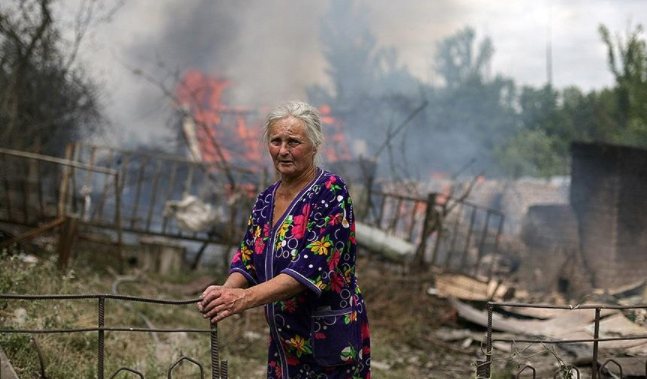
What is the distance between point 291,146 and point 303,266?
47cm

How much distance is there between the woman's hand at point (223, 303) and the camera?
7.21 ft

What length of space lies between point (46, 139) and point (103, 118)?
180cm

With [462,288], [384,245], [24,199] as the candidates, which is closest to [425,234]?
[384,245]

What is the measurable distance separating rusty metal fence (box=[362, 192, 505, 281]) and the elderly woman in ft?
21.4

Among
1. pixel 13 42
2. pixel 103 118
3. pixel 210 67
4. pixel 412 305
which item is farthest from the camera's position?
pixel 210 67

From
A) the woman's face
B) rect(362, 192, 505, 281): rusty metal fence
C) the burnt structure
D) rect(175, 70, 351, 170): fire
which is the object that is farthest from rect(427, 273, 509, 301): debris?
the woman's face

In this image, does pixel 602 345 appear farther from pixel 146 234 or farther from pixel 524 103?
pixel 524 103

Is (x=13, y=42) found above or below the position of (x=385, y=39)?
below

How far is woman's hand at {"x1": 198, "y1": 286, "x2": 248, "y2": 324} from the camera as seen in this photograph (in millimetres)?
2197

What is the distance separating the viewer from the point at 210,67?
19.8m

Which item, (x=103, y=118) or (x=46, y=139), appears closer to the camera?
(x=46, y=139)

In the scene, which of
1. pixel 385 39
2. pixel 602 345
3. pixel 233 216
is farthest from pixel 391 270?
pixel 385 39

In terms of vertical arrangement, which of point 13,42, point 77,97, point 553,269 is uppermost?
point 13,42

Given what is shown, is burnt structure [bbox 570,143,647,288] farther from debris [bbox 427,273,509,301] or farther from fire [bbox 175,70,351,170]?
fire [bbox 175,70,351,170]
